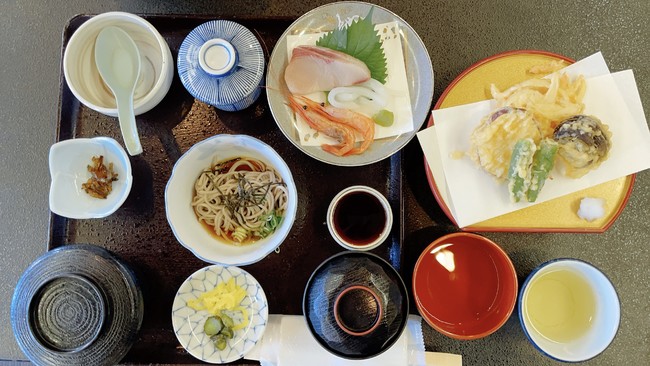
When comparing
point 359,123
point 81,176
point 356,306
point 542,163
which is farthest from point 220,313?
point 542,163

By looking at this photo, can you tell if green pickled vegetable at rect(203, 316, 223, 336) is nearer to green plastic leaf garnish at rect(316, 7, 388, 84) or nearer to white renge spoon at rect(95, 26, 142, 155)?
white renge spoon at rect(95, 26, 142, 155)

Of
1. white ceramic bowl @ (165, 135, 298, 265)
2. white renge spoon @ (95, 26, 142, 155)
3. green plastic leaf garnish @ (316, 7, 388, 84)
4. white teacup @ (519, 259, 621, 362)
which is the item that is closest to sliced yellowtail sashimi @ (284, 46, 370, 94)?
green plastic leaf garnish @ (316, 7, 388, 84)

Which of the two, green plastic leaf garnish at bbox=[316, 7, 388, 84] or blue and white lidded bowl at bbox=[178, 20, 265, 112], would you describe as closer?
blue and white lidded bowl at bbox=[178, 20, 265, 112]

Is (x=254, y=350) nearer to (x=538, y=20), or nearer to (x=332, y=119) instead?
(x=332, y=119)

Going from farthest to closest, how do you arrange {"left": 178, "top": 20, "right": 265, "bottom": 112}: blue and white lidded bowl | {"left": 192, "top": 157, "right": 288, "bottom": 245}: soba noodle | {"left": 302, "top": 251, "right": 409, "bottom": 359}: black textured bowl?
{"left": 192, "top": 157, "right": 288, "bottom": 245}: soba noodle < {"left": 178, "top": 20, "right": 265, "bottom": 112}: blue and white lidded bowl < {"left": 302, "top": 251, "right": 409, "bottom": 359}: black textured bowl

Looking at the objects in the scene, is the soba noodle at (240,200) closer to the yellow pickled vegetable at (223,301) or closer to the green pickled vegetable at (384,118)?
the yellow pickled vegetable at (223,301)

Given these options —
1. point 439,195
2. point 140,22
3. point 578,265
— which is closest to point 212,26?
point 140,22

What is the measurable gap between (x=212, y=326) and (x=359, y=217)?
615 millimetres

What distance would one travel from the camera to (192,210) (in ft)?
5.27

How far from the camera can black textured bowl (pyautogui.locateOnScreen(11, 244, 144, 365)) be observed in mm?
1381

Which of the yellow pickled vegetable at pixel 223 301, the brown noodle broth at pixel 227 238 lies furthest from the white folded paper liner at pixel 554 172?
the yellow pickled vegetable at pixel 223 301

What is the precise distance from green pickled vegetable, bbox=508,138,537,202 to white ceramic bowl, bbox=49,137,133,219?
1.30m

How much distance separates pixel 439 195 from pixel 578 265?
1.77 ft

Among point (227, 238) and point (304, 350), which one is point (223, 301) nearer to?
point (227, 238)
